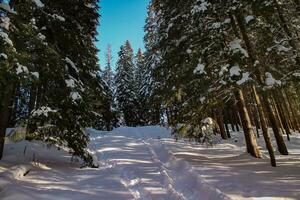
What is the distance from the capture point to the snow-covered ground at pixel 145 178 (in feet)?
29.8

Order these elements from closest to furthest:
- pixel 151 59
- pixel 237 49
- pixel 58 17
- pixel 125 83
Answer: pixel 237 49, pixel 58 17, pixel 151 59, pixel 125 83

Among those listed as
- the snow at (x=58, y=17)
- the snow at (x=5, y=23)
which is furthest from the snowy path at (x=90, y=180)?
the snow at (x=58, y=17)

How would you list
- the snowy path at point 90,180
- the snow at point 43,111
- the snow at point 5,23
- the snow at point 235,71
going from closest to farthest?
the snow at point 5,23, the snowy path at point 90,180, the snow at point 235,71, the snow at point 43,111

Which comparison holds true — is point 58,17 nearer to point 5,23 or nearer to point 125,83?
point 5,23

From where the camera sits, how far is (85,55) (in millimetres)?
15383

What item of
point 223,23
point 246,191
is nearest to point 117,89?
point 223,23

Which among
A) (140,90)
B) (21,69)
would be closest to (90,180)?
(21,69)

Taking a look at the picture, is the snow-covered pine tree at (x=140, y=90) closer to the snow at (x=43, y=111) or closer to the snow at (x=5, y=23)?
the snow at (x=43, y=111)

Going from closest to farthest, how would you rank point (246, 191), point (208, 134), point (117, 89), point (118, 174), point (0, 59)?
point (0, 59) → point (246, 191) → point (118, 174) → point (208, 134) → point (117, 89)

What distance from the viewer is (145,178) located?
12.1m

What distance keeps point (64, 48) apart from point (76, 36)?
2.83 feet

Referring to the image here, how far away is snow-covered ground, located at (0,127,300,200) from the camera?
909cm

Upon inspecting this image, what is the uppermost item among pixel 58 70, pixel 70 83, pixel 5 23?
pixel 5 23

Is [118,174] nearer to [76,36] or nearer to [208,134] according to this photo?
[208,134]
